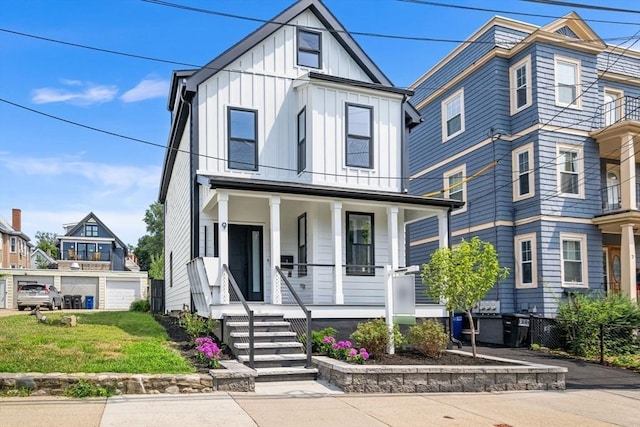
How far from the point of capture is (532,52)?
18781 mm

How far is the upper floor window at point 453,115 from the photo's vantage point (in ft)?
71.2

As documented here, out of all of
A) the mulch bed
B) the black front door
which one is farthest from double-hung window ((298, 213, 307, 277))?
the mulch bed

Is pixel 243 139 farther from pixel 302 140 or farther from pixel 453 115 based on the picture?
pixel 453 115

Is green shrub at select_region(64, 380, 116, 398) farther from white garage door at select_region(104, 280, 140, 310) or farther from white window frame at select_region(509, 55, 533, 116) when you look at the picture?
white garage door at select_region(104, 280, 140, 310)

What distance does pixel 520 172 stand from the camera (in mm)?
19234

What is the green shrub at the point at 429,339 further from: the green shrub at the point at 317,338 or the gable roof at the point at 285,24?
the gable roof at the point at 285,24

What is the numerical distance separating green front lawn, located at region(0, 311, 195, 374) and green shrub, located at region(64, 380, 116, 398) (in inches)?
16.4

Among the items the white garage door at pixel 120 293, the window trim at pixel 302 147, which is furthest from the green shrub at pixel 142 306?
the window trim at pixel 302 147

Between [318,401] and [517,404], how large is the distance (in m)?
2.98

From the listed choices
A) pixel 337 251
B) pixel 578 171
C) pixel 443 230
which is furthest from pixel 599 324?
pixel 337 251

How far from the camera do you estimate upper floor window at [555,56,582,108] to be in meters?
19.0

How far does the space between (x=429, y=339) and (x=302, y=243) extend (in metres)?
5.32

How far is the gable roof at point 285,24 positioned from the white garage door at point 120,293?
98.5 feet

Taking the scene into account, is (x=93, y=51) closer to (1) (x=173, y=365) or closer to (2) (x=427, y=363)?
(1) (x=173, y=365)
